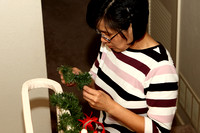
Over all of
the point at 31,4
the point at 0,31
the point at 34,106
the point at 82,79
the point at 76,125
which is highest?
the point at 31,4

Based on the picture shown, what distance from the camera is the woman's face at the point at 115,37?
156cm

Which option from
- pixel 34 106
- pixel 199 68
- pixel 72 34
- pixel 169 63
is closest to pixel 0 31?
pixel 34 106

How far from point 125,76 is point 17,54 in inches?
25.6

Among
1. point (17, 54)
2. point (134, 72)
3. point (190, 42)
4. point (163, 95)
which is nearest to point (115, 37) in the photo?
point (134, 72)

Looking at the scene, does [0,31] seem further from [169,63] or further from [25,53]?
[169,63]

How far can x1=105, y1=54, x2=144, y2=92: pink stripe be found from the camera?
65.8 inches

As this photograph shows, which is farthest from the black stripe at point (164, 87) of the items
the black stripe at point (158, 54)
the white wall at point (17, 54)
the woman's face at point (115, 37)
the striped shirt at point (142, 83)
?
the white wall at point (17, 54)

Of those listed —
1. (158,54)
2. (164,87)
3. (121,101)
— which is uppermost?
(158,54)

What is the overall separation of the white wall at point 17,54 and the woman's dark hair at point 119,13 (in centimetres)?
51

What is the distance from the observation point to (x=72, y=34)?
4406 millimetres

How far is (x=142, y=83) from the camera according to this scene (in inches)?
65.0

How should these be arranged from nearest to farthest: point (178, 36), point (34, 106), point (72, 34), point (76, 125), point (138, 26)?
point (76, 125) < point (138, 26) < point (34, 106) < point (178, 36) < point (72, 34)

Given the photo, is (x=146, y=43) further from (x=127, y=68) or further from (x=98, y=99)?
(x=98, y=99)

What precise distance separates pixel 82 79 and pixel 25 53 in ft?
1.78
